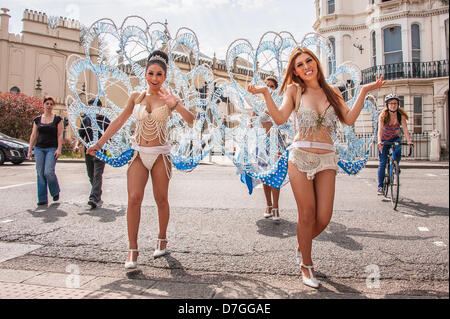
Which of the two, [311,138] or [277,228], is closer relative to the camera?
[311,138]

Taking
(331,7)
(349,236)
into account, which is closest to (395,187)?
(349,236)

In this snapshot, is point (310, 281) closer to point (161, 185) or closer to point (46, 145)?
point (161, 185)

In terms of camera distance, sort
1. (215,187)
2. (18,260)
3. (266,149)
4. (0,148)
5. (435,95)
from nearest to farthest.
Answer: (18,260), (266,149), (215,187), (0,148), (435,95)

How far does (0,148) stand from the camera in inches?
620

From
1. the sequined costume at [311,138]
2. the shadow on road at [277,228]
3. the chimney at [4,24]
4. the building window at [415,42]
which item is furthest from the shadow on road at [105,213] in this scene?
the chimney at [4,24]

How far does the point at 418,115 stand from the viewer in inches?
872

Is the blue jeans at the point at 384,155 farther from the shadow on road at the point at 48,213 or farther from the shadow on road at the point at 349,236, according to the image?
the shadow on road at the point at 48,213

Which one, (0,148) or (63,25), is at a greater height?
(63,25)

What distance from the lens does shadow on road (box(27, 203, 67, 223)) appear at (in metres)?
5.62

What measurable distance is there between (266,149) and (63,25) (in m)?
35.1

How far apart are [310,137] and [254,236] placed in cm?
195
